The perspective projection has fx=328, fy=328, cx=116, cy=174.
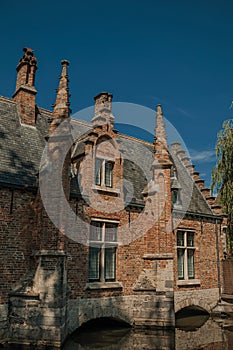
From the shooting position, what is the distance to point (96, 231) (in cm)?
1302

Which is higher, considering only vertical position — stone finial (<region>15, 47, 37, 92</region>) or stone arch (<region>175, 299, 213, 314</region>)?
stone finial (<region>15, 47, 37, 92</region>)

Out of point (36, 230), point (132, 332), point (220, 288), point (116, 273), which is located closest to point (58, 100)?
point (36, 230)

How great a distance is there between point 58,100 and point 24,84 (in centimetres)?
370

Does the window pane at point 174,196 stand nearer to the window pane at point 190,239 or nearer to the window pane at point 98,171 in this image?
the window pane at point 190,239

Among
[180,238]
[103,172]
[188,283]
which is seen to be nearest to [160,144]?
[103,172]

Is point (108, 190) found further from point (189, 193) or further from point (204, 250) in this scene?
point (204, 250)

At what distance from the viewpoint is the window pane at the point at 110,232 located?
1331 centimetres

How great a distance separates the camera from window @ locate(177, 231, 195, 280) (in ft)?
52.4

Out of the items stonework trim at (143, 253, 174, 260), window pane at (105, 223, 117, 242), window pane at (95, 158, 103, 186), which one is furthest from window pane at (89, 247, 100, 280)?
window pane at (95, 158, 103, 186)

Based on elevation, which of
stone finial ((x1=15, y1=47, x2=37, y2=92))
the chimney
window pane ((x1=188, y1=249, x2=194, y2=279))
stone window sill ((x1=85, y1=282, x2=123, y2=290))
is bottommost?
stone window sill ((x1=85, y1=282, x2=123, y2=290))

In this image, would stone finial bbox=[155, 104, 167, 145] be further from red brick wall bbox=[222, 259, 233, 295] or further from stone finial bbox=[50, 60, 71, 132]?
red brick wall bbox=[222, 259, 233, 295]

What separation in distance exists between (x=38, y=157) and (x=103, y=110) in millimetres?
3701

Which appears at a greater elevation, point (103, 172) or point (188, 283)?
point (103, 172)

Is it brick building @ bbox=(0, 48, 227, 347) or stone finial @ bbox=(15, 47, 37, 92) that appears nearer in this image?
brick building @ bbox=(0, 48, 227, 347)
